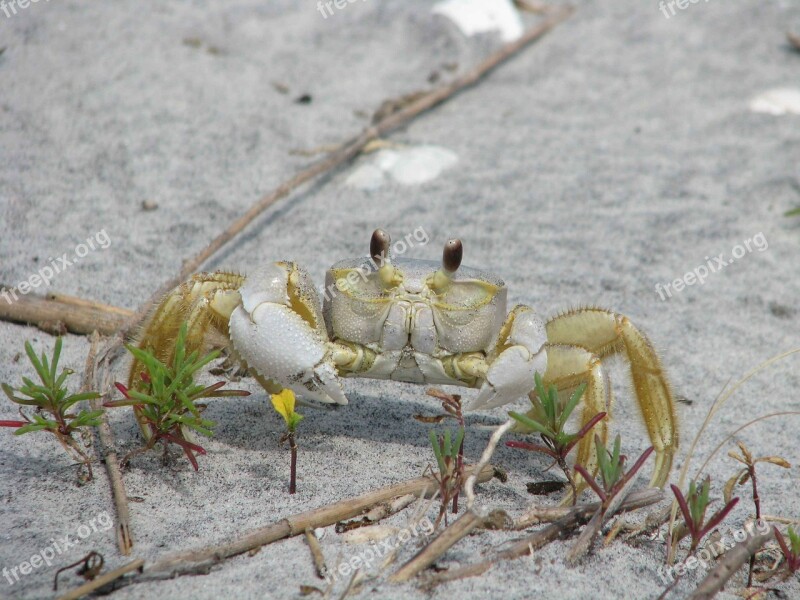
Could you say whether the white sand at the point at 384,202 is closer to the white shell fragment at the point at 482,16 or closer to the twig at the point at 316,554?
the twig at the point at 316,554

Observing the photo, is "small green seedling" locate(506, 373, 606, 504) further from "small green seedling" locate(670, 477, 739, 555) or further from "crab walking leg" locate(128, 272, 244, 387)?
"crab walking leg" locate(128, 272, 244, 387)

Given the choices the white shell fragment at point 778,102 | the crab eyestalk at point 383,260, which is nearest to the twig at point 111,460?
the crab eyestalk at point 383,260

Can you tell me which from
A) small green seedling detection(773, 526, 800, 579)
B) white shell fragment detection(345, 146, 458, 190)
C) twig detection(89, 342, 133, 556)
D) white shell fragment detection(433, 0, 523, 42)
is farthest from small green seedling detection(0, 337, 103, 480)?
white shell fragment detection(433, 0, 523, 42)

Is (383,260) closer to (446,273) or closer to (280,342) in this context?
(446,273)

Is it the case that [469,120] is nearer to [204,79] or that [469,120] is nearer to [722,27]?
[204,79]

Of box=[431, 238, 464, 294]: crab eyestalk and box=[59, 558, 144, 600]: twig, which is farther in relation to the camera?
box=[431, 238, 464, 294]: crab eyestalk

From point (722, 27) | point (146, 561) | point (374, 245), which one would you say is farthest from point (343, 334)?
point (722, 27)

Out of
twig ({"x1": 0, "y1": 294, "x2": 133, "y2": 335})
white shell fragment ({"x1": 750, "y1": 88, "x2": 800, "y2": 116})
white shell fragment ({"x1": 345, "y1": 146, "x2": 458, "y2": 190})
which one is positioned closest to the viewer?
twig ({"x1": 0, "y1": 294, "x2": 133, "y2": 335})
